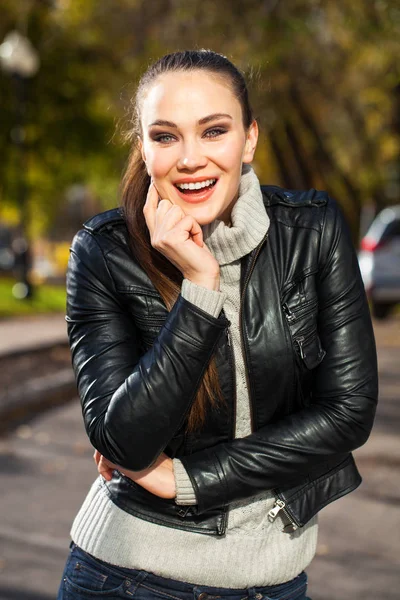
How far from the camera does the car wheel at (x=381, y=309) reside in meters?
17.9

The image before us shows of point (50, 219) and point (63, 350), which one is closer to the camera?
point (63, 350)

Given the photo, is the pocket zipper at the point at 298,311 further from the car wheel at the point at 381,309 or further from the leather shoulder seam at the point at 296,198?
the car wheel at the point at 381,309

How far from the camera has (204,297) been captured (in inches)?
84.6

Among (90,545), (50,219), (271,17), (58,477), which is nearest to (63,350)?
(271,17)

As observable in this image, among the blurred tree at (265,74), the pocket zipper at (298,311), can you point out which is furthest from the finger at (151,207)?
the blurred tree at (265,74)

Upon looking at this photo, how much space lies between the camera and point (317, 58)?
20125mm

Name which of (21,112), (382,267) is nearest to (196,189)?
(382,267)

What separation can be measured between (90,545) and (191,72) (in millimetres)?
1051

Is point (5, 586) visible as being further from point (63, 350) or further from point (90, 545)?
point (63, 350)

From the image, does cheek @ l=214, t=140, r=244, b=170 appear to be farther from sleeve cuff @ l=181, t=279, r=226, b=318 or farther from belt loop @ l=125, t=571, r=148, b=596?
belt loop @ l=125, t=571, r=148, b=596

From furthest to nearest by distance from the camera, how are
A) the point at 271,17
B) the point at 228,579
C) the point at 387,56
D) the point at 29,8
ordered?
the point at 29,8 → the point at 387,56 → the point at 271,17 → the point at 228,579

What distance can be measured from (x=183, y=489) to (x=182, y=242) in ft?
1.72

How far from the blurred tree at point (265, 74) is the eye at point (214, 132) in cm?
743

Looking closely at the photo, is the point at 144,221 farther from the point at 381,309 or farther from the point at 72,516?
the point at 381,309
